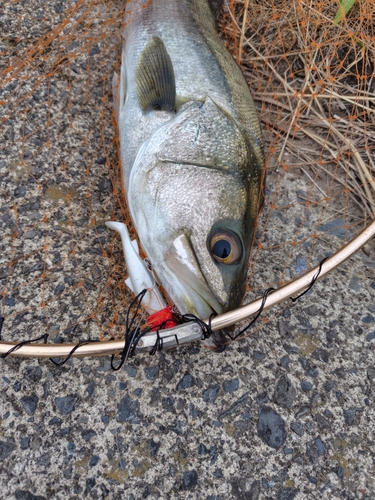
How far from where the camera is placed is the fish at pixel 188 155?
2.01 metres

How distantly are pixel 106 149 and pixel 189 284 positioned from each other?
4.07 ft

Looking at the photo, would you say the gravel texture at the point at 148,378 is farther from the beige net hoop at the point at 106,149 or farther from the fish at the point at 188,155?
the fish at the point at 188,155

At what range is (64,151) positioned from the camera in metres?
2.69

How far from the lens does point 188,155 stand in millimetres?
2207

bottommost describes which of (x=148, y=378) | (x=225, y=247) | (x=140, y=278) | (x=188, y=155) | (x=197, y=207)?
(x=148, y=378)

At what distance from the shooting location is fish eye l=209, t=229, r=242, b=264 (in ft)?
6.66

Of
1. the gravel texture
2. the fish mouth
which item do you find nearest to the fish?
the fish mouth

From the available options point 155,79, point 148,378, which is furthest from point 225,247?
point 155,79

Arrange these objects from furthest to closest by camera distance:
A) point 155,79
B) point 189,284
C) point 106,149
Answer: point 106,149, point 155,79, point 189,284

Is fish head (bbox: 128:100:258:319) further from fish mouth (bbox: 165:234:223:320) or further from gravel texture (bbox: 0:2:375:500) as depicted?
gravel texture (bbox: 0:2:375:500)

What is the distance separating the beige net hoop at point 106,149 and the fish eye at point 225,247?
18.2 inches

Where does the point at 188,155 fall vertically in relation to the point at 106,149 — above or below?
above

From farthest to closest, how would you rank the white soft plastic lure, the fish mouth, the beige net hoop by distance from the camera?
the beige net hoop < the white soft plastic lure < the fish mouth

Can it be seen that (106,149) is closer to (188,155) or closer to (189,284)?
(188,155)
